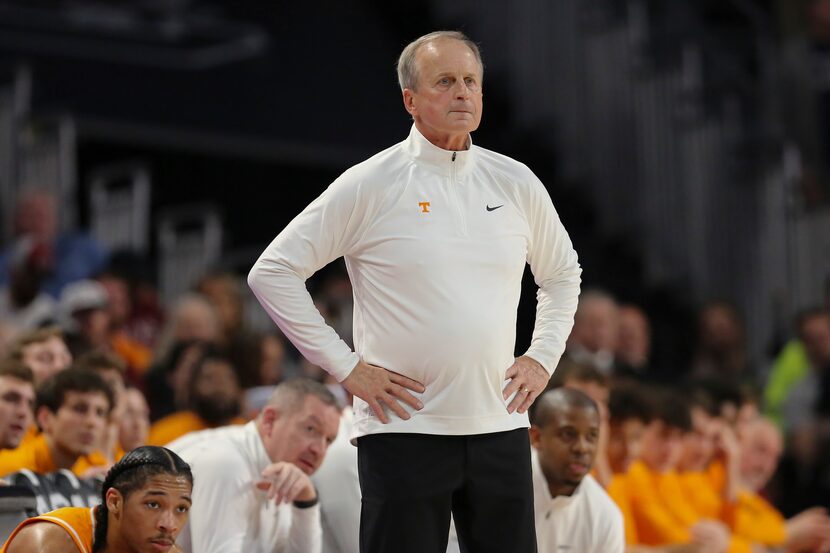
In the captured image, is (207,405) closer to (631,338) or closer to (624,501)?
(624,501)

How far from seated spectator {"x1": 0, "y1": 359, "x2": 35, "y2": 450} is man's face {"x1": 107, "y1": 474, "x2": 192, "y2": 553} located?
167 cm

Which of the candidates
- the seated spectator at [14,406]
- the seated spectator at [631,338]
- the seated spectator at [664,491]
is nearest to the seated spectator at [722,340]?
the seated spectator at [631,338]

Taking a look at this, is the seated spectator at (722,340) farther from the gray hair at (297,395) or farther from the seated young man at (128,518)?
the seated young man at (128,518)

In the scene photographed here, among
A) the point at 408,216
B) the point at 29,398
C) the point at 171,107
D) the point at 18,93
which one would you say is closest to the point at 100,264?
the point at 18,93

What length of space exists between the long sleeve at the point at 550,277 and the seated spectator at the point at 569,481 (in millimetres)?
1303

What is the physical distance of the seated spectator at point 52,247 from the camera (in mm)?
9992

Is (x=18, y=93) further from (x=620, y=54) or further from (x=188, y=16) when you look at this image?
(x=620, y=54)

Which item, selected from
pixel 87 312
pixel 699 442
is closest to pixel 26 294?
pixel 87 312

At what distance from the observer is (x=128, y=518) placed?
4.61m

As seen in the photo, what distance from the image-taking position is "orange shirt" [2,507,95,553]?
4613mm

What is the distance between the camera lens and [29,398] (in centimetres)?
624

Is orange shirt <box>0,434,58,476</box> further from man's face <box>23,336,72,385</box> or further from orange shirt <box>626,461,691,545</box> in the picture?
orange shirt <box>626,461,691,545</box>

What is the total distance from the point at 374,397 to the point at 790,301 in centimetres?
759

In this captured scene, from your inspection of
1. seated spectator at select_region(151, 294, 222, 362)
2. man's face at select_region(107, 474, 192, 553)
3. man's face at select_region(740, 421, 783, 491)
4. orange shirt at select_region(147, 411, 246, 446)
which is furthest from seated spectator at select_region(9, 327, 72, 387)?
man's face at select_region(740, 421, 783, 491)
